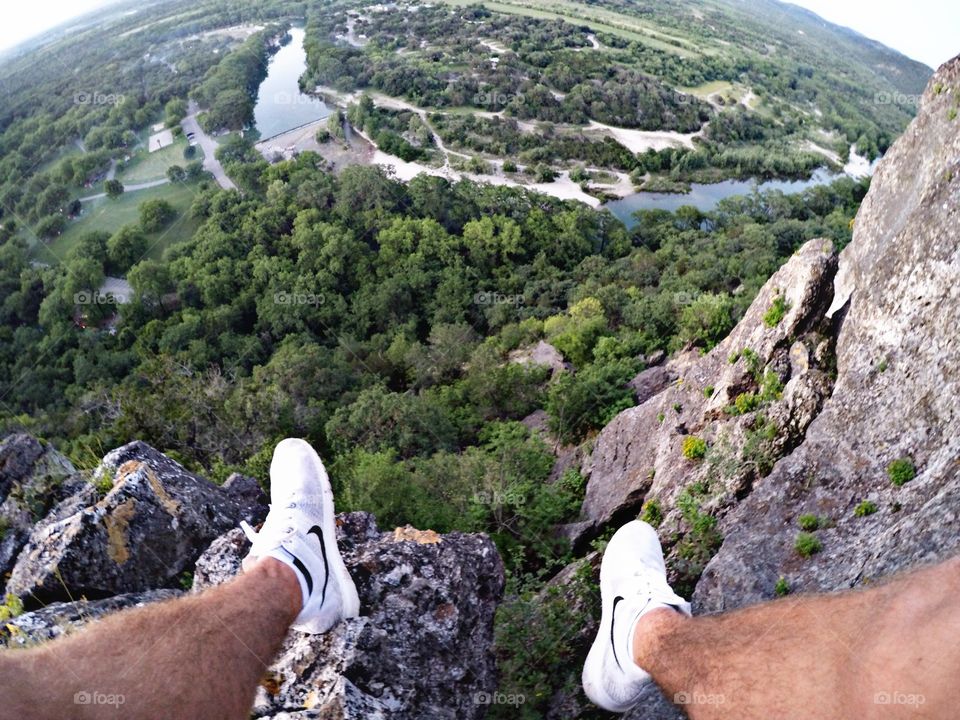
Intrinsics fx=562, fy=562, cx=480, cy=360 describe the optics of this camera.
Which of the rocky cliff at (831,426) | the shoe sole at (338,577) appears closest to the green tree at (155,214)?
the rocky cliff at (831,426)

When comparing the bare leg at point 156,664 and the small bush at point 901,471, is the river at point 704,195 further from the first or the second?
the bare leg at point 156,664

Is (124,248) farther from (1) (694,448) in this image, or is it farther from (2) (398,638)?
(2) (398,638)

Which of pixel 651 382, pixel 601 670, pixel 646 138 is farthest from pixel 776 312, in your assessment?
pixel 646 138

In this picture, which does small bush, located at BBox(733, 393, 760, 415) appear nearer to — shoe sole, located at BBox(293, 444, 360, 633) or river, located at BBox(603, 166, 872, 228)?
shoe sole, located at BBox(293, 444, 360, 633)

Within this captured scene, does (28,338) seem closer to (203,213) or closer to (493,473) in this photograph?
(203,213)

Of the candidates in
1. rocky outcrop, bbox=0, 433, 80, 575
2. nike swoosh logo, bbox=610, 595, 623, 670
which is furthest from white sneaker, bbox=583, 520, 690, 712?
rocky outcrop, bbox=0, 433, 80, 575

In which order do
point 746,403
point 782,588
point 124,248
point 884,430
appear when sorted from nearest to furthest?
point 782,588
point 884,430
point 746,403
point 124,248

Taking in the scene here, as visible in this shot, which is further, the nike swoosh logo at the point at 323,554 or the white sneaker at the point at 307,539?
the nike swoosh logo at the point at 323,554
